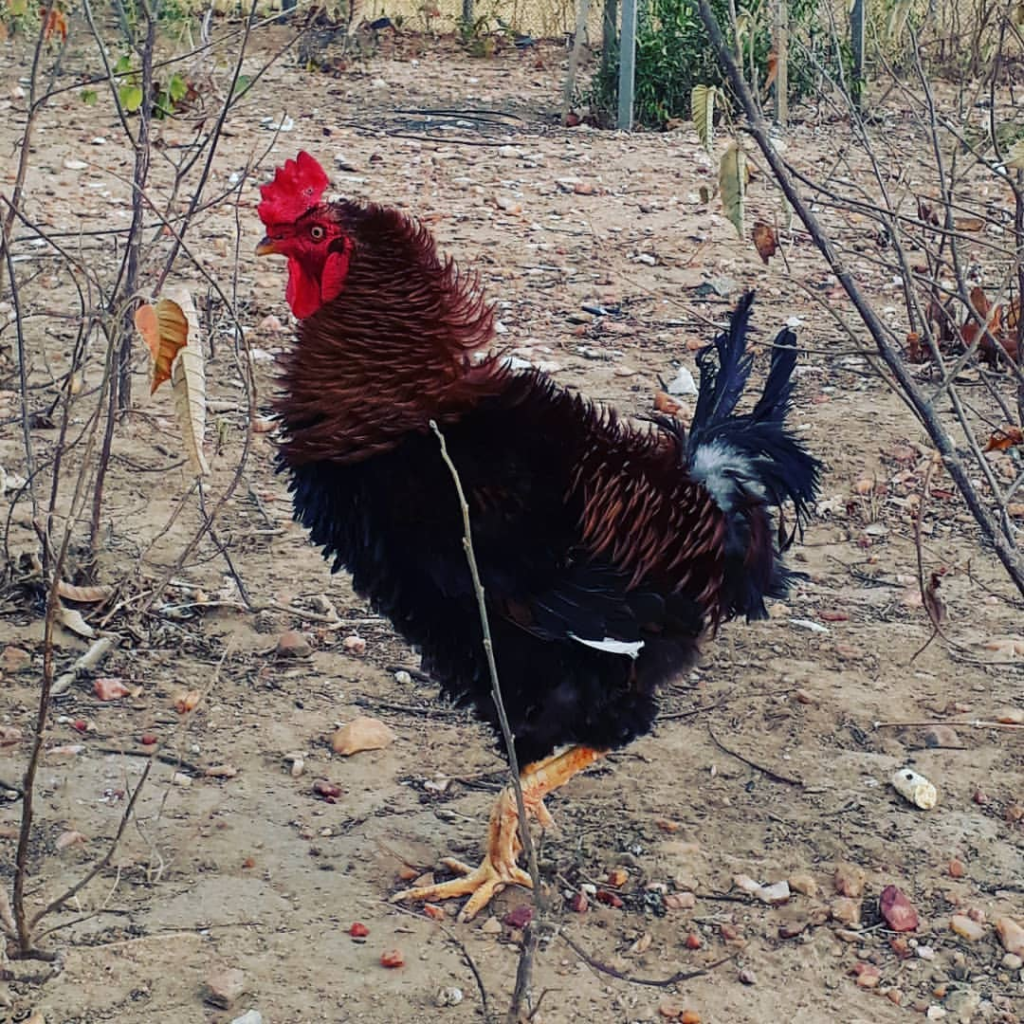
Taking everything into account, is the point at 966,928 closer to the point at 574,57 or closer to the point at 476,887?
the point at 476,887

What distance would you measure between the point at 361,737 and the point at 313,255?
4.53ft

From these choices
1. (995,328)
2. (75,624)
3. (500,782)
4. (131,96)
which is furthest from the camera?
(995,328)

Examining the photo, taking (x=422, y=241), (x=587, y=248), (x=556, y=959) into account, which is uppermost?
(x=422, y=241)

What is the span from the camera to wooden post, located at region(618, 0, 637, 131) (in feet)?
32.8

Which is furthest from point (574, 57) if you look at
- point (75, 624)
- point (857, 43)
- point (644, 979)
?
point (644, 979)

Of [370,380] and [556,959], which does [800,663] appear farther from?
[370,380]

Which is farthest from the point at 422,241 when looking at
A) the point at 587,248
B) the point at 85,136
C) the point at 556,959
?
the point at 85,136

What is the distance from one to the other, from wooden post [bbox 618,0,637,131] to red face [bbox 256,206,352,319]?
24.1 feet

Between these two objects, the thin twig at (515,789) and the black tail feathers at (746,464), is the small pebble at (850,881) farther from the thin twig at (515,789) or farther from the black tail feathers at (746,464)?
the thin twig at (515,789)

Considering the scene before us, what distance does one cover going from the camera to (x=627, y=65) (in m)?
10.4

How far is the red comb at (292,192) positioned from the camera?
3303 mm

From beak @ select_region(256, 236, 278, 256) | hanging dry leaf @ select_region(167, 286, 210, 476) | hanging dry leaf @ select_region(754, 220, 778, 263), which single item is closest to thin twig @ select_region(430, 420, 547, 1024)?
hanging dry leaf @ select_region(167, 286, 210, 476)

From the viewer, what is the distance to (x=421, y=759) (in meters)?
3.88

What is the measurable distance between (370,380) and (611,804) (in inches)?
52.8
